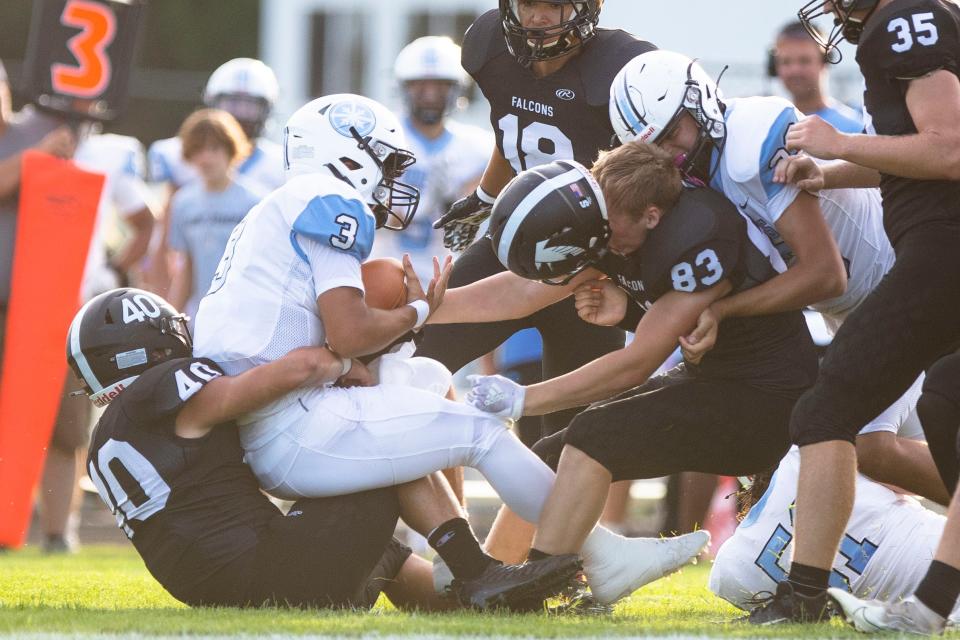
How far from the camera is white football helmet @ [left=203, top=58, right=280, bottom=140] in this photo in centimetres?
928

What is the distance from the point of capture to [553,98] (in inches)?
205

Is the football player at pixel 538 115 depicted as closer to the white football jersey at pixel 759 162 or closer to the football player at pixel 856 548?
the white football jersey at pixel 759 162

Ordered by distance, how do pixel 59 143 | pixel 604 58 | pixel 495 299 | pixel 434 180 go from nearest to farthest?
pixel 495 299
pixel 604 58
pixel 59 143
pixel 434 180

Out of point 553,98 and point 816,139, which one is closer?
point 816,139

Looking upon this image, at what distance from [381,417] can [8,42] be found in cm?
1818

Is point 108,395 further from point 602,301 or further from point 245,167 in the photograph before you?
point 245,167

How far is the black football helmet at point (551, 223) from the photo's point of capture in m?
4.13

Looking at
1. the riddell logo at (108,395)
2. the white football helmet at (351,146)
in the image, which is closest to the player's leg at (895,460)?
the white football helmet at (351,146)

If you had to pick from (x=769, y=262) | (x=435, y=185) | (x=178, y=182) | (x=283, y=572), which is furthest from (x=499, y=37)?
(x=178, y=182)

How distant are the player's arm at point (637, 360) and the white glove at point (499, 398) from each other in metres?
0.03

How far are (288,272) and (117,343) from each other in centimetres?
53

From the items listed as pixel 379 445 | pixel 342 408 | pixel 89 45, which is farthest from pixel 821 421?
pixel 89 45

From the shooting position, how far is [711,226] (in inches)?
163

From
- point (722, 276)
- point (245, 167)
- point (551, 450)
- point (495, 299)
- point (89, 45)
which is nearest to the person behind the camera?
point (722, 276)
